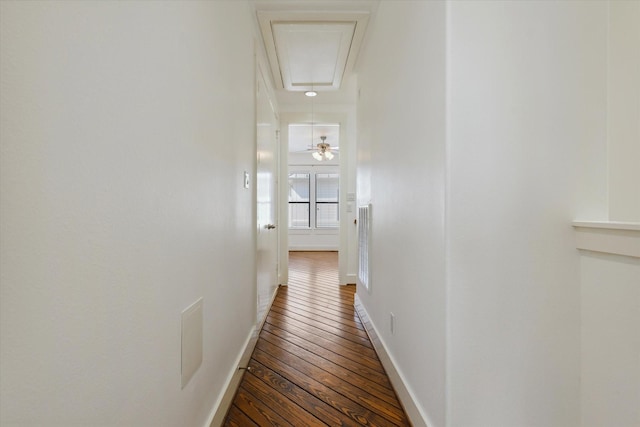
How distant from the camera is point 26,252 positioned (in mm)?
521

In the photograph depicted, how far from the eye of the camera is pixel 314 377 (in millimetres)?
2014

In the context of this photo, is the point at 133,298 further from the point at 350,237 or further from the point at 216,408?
the point at 350,237

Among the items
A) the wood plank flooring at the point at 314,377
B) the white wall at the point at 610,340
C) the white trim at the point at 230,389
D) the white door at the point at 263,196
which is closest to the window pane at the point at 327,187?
the white door at the point at 263,196

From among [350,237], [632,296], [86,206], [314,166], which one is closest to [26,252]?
[86,206]

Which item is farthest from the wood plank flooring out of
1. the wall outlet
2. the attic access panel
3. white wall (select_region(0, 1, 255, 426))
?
the attic access panel

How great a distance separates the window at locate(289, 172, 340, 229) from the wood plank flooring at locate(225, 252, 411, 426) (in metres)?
5.44

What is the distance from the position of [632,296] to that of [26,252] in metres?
1.62

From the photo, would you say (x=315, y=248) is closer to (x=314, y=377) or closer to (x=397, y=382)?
(x=314, y=377)

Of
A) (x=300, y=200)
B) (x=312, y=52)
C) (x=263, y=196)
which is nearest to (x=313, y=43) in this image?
(x=312, y=52)

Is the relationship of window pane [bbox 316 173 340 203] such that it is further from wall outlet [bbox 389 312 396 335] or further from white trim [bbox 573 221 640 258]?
white trim [bbox 573 221 640 258]

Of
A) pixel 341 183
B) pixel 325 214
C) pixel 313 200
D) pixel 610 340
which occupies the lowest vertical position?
pixel 610 340

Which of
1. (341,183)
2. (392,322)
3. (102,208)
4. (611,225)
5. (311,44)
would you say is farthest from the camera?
(341,183)

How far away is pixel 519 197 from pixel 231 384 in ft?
5.46

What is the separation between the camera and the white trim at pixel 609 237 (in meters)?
1.05
